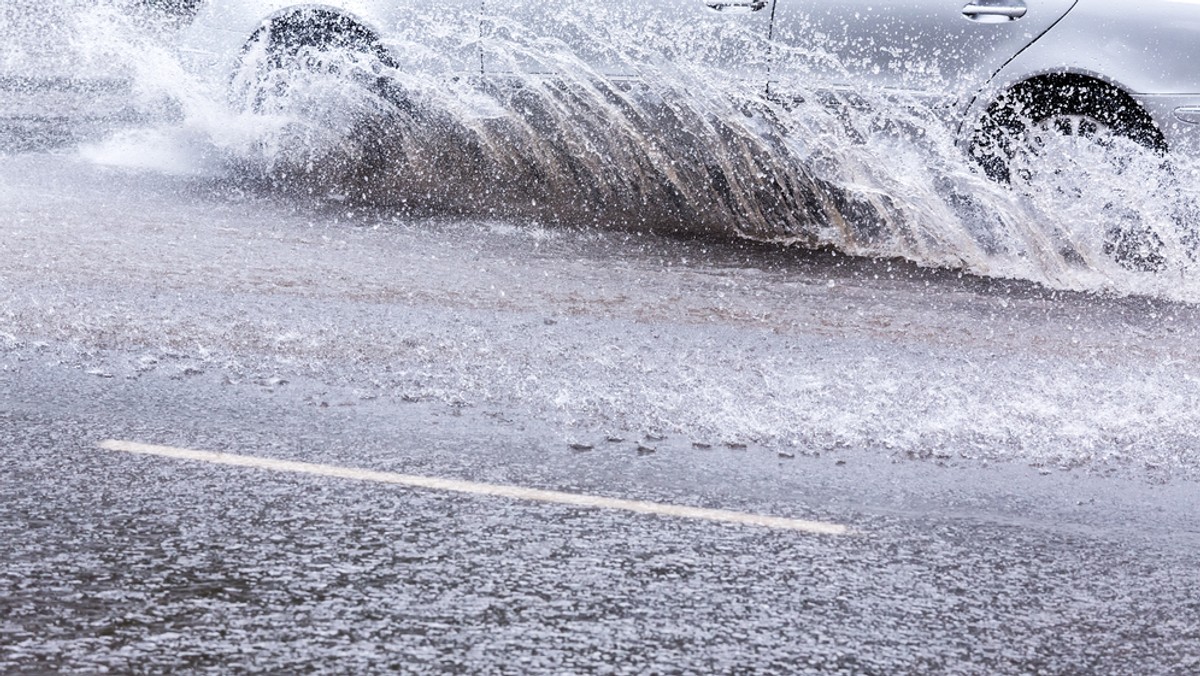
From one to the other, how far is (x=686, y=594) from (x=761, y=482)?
0.93m

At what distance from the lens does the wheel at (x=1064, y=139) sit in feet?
25.7

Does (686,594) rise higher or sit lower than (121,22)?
lower

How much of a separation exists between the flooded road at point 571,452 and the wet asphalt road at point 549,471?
0.01 metres

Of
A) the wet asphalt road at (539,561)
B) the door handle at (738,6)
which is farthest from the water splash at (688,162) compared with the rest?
the wet asphalt road at (539,561)

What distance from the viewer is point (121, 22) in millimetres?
9992

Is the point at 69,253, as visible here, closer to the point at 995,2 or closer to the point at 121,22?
the point at 121,22

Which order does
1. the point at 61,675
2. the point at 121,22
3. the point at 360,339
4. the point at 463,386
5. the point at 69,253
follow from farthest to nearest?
the point at 121,22, the point at 69,253, the point at 360,339, the point at 463,386, the point at 61,675

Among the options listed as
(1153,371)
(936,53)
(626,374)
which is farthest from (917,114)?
(626,374)

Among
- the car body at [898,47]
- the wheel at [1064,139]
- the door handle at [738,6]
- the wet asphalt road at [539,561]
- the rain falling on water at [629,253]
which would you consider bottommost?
the wet asphalt road at [539,561]

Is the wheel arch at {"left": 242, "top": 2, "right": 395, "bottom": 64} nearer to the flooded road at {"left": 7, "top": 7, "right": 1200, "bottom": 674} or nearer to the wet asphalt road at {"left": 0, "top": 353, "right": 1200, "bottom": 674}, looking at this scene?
the flooded road at {"left": 7, "top": 7, "right": 1200, "bottom": 674}

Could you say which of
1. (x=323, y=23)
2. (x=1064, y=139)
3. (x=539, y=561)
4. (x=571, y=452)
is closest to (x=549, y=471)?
(x=571, y=452)

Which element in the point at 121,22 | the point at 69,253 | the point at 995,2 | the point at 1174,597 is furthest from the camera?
the point at 121,22

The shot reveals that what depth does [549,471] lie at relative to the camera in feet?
14.5

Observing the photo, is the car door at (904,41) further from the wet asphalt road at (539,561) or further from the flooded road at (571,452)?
the wet asphalt road at (539,561)
